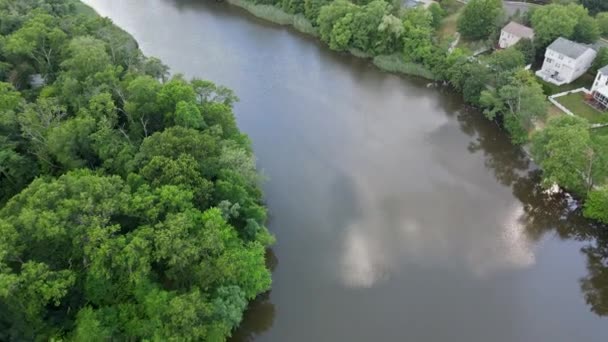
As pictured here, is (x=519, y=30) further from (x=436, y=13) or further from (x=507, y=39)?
(x=436, y=13)

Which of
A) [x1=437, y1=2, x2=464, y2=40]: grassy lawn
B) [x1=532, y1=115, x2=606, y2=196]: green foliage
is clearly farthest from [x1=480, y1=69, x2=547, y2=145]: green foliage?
[x1=437, y1=2, x2=464, y2=40]: grassy lawn

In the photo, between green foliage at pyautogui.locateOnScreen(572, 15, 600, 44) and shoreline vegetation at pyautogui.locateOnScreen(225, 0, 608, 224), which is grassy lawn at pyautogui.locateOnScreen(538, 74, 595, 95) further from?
green foliage at pyautogui.locateOnScreen(572, 15, 600, 44)

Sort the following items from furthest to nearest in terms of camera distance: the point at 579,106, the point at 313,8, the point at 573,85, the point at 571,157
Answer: the point at 313,8 → the point at 573,85 → the point at 579,106 → the point at 571,157

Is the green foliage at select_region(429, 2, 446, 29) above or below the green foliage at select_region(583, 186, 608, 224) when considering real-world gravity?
above

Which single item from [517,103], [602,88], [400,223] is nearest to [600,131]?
[602,88]

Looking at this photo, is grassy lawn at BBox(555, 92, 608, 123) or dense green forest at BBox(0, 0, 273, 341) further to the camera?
grassy lawn at BBox(555, 92, 608, 123)
